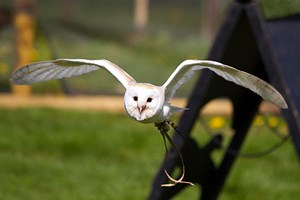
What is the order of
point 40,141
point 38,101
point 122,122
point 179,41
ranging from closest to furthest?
1. point 40,141
2. point 122,122
3. point 38,101
4. point 179,41

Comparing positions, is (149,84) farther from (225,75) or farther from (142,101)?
(225,75)

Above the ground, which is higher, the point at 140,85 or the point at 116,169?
the point at 140,85

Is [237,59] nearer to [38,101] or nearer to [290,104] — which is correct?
Answer: [290,104]

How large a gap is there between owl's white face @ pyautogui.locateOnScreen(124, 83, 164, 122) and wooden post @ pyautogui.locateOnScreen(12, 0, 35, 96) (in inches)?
232

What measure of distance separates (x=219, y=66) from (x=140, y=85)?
37 centimetres

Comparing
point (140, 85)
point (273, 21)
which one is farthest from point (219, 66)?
point (273, 21)

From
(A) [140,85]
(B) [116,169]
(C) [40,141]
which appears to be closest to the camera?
(A) [140,85]

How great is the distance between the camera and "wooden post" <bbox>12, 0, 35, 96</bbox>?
793 cm

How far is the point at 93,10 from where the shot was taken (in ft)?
27.7

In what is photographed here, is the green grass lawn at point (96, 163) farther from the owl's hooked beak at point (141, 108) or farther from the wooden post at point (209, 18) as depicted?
the owl's hooked beak at point (141, 108)

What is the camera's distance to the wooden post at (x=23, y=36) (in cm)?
793

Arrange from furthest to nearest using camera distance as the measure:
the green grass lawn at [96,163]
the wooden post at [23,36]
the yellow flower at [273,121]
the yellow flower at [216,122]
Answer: the wooden post at [23,36], the yellow flower at [216,122], the yellow flower at [273,121], the green grass lawn at [96,163]

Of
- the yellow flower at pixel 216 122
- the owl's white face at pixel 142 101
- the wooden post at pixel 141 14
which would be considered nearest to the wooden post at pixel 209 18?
the wooden post at pixel 141 14

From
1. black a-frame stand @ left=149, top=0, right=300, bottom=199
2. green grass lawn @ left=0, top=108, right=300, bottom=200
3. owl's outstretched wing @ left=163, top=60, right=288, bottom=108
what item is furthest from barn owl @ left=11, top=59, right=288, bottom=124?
green grass lawn @ left=0, top=108, right=300, bottom=200
